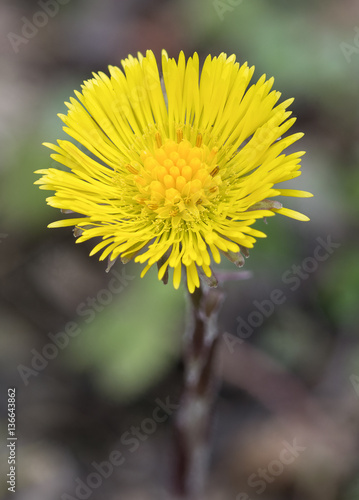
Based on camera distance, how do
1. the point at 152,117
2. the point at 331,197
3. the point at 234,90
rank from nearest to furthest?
the point at 234,90
the point at 152,117
the point at 331,197

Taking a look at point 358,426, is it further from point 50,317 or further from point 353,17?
point 353,17

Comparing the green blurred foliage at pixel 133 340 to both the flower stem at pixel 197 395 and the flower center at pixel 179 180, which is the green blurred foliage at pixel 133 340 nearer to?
the flower stem at pixel 197 395

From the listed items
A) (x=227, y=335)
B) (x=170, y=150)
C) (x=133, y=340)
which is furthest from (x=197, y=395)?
(x=170, y=150)

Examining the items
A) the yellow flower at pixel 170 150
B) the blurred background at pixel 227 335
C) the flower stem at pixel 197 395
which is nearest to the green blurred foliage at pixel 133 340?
the blurred background at pixel 227 335

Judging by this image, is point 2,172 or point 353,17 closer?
point 2,172

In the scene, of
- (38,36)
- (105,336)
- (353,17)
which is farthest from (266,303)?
(38,36)

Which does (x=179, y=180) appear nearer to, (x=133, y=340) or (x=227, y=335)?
(x=133, y=340)

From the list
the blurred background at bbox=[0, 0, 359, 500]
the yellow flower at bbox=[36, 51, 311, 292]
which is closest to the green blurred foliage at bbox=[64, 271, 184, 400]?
the blurred background at bbox=[0, 0, 359, 500]
